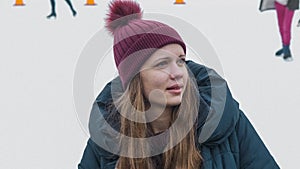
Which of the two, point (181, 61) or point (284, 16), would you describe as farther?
point (284, 16)

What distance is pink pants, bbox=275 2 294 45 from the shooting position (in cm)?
188

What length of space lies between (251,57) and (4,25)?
82 cm

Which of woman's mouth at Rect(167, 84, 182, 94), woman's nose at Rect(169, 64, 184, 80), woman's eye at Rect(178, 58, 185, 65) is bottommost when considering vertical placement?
woman's mouth at Rect(167, 84, 182, 94)

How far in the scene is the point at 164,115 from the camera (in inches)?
38.3

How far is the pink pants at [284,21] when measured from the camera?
1876 millimetres

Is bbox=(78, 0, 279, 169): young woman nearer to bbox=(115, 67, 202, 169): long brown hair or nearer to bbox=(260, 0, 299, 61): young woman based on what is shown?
bbox=(115, 67, 202, 169): long brown hair

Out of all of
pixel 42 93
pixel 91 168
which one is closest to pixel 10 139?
pixel 42 93

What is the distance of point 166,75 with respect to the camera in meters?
0.92

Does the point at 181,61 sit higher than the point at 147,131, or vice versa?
the point at 181,61

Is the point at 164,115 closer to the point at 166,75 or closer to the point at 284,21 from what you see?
the point at 166,75

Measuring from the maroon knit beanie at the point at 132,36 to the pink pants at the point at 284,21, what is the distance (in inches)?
36.9

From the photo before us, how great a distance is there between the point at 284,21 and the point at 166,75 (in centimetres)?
108

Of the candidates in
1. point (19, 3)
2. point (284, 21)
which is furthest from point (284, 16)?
point (19, 3)

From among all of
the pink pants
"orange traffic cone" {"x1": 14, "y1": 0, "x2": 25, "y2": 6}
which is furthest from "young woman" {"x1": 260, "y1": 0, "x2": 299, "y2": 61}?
"orange traffic cone" {"x1": 14, "y1": 0, "x2": 25, "y2": 6}
